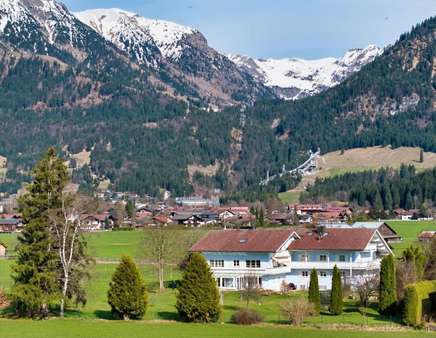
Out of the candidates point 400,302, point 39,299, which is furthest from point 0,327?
point 400,302

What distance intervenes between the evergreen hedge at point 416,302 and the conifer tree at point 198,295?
1194 centimetres

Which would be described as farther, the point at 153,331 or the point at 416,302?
the point at 416,302

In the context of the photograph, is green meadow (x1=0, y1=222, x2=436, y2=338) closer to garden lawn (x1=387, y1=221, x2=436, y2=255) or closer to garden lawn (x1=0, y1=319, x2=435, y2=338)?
garden lawn (x1=0, y1=319, x2=435, y2=338)

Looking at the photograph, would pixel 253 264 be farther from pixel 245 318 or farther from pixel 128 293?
pixel 128 293

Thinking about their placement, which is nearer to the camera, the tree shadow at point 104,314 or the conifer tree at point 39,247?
the conifer tree at point 39,247

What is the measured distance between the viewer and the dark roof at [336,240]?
3174 inches

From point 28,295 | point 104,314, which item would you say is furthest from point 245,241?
point 28,295

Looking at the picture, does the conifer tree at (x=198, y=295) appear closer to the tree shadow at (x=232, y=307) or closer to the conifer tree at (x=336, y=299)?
the tree shadow at (x=232, y=307)

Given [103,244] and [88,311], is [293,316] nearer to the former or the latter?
[88,311]

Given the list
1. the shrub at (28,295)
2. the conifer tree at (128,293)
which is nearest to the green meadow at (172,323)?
the conifer tree at (128,293)

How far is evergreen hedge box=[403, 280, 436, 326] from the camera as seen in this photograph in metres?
55.7

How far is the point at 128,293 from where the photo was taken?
188 ft

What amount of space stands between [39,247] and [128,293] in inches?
270

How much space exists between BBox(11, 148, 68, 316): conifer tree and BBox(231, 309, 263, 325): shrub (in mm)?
11771
